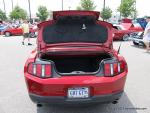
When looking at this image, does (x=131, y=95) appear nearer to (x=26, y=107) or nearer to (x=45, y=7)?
(x=26, y=107)

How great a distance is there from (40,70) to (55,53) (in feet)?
2.33

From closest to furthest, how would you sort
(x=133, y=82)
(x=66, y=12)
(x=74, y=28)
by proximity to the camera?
1. (x=66, y=12)
2. (x=74, y=28)
3. (x=133, y=82)

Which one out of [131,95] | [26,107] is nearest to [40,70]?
[26,107]

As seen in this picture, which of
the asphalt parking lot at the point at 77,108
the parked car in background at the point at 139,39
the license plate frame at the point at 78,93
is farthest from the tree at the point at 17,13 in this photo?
the license plate frame at the point at 78,93

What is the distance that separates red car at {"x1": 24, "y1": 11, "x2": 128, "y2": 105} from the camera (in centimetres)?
395

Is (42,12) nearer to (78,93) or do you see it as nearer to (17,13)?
(17,13)

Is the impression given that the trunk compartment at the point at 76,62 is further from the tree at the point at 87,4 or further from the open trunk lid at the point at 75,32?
the tree at the point at 87,4

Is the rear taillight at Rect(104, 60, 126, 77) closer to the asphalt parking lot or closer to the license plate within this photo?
the license plate

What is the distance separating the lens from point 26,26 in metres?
17.7

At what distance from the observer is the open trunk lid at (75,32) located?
4.88 meters

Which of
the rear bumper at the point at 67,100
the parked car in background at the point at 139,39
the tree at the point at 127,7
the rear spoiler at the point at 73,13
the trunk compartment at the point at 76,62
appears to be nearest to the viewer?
the rear bumper at the point at 67,100

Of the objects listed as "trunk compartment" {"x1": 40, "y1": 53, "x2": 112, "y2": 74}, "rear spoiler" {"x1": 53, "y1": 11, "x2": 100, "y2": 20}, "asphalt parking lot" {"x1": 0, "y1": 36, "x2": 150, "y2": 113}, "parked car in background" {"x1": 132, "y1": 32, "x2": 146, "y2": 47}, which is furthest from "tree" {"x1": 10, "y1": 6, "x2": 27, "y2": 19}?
"rear spoiler" {"x1": 53, "y1": 11, "x2": 100, "y2": 20}

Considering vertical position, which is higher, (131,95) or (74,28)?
(74,28)

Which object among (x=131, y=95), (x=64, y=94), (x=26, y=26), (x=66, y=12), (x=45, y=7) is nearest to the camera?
(x=64, y=94)
